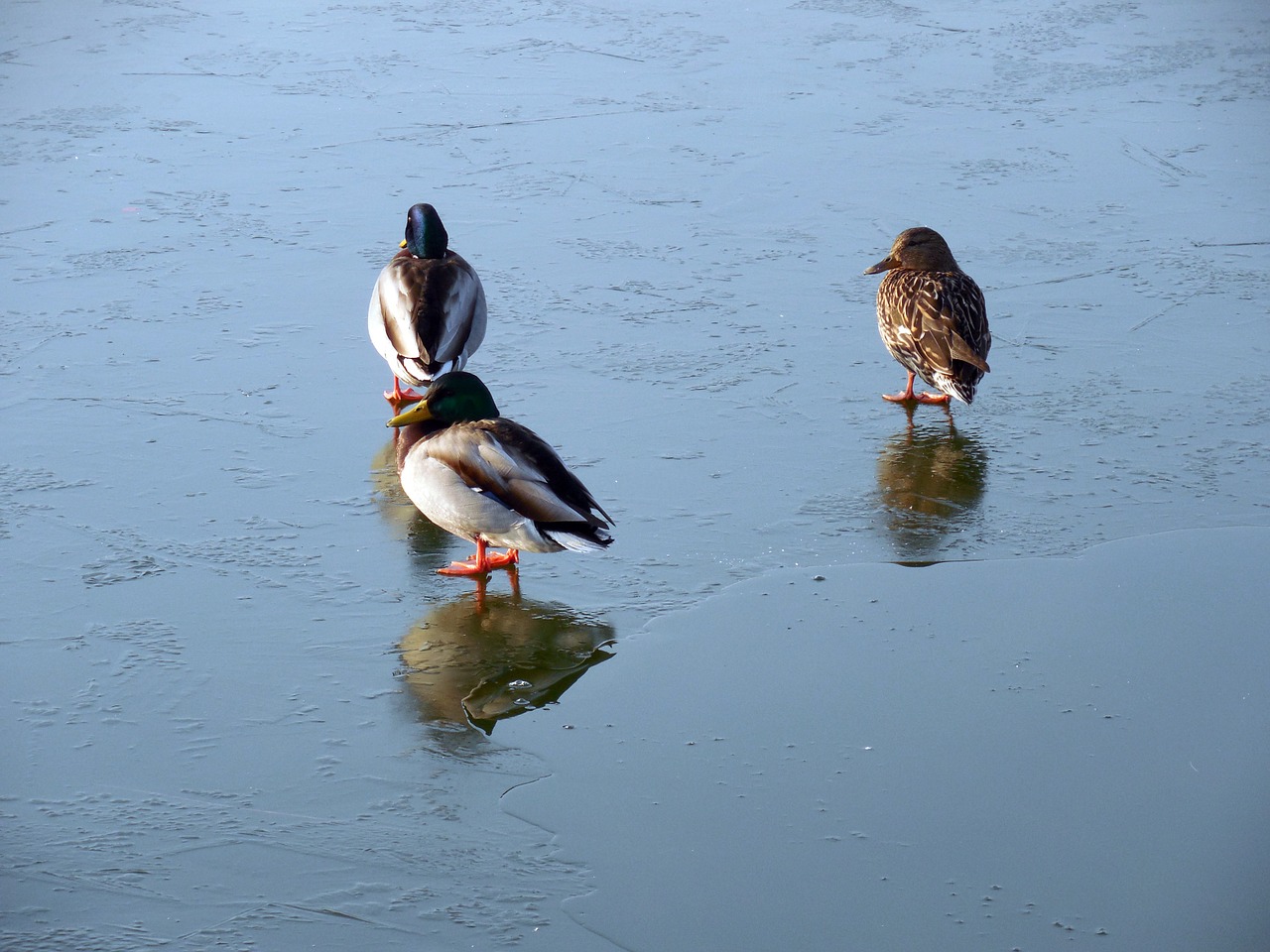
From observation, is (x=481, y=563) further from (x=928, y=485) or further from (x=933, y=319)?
(x=933, y=319)

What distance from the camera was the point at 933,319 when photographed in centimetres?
561

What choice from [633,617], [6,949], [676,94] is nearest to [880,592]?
[633,617]

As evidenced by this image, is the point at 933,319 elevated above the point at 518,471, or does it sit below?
above

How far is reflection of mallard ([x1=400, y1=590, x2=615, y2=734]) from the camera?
3889 mm

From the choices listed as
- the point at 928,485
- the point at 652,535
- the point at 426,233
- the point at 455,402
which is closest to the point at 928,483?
the point at 928,485

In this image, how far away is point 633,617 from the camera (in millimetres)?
4309

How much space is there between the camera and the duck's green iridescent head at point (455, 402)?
4.68 m

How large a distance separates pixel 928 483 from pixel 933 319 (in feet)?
2.49

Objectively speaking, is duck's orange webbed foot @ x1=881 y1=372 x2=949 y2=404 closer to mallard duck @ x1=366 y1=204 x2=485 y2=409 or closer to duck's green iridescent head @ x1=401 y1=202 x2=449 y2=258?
mallard duck @ x1=366 y1=204 x2=485 y2=409

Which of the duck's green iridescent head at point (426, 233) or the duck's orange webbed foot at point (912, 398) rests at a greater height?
the duck's green iridescent head at point (426, 233)

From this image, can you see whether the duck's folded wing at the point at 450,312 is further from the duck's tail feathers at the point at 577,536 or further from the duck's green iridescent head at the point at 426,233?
the duck's tail feathers at the point at 577,536

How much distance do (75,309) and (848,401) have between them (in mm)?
3387

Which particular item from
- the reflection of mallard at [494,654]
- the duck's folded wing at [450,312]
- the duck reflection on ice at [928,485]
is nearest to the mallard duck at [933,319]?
the duck reflection on ice at [928,485]

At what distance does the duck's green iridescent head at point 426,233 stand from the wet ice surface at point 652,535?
489 millimetres
